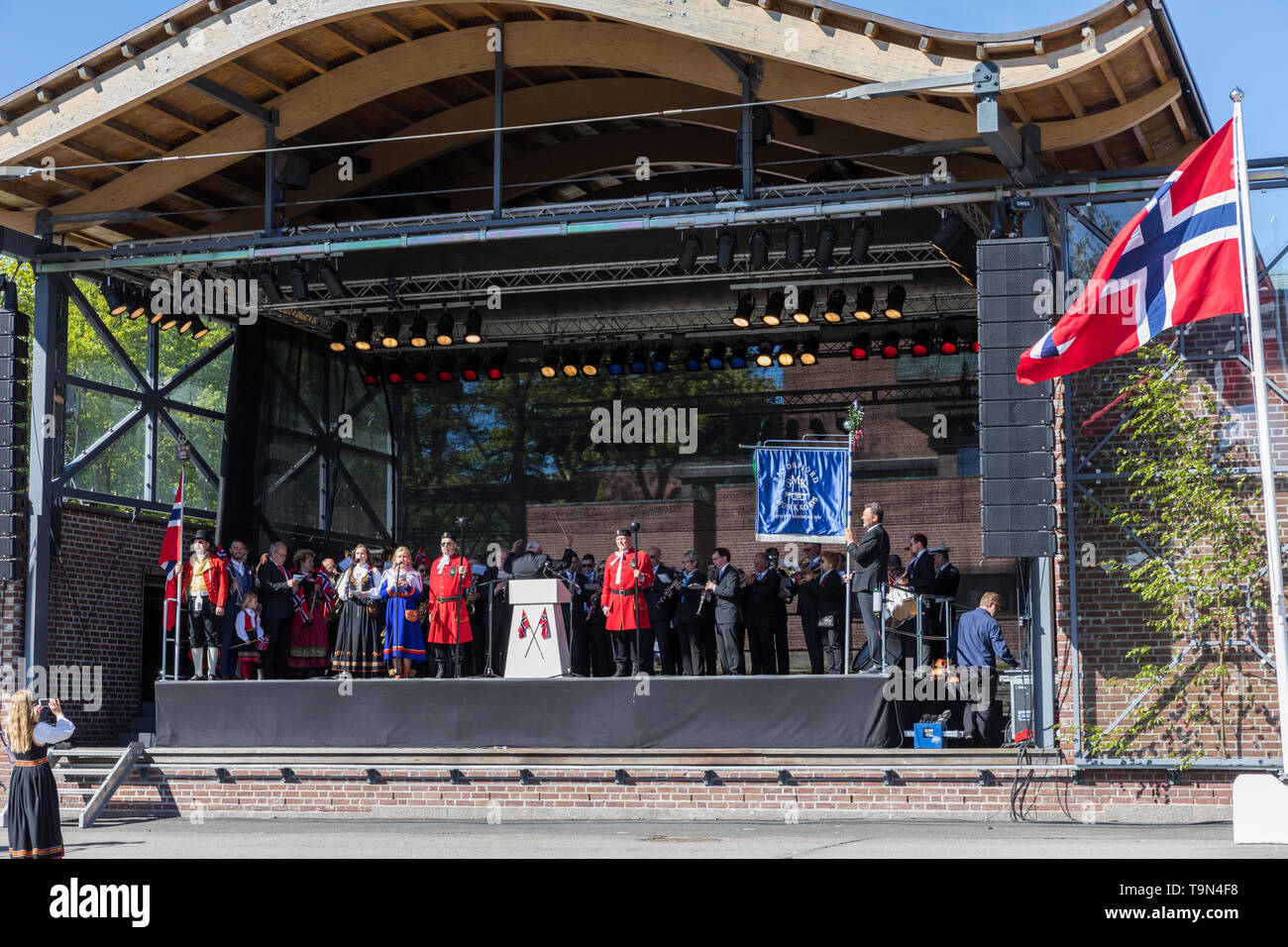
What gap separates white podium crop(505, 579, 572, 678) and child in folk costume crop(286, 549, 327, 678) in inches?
124

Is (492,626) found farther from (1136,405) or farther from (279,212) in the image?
(1136,405)

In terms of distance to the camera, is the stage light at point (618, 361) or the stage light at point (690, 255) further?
the stage light at point (618, 361)

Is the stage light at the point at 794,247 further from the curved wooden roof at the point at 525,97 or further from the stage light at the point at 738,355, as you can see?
the stage light at the point at 738,355

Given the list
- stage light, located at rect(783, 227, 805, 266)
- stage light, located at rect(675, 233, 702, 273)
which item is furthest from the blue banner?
stage light, located at rect(675, 233, 702, 273)

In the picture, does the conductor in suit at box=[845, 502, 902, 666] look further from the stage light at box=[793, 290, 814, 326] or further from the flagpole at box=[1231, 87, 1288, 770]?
the stage light at box=[793, 290, 814, 326]

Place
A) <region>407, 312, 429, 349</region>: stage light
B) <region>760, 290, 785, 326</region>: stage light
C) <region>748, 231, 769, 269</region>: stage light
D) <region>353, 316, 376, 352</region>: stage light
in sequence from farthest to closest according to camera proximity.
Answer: <region>353, 316, 376, 352</region>: stage light < <region>407, 312, 429, 349</region>: stage light < <region>760, 290, 785, 326</region>: stage light < <region>748, 231, 769, 269</region>: stage light

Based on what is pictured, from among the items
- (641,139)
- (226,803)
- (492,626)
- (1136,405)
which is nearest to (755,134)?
(641,139)

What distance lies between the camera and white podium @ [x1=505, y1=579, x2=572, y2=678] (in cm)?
1667

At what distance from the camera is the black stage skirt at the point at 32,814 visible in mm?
11031

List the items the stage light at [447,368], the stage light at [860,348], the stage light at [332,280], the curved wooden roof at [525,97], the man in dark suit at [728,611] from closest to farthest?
the curved wooden roof at [525,97]
the man in dark suit at [728,611]
the stage light at [332,280]
the stage light at [860,348]
the stage light at [447,368]

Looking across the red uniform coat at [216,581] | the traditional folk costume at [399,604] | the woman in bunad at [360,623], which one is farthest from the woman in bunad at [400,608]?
the red uniform coat at [216,581]

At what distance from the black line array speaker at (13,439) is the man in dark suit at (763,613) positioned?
8331mm

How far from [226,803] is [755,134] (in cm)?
924

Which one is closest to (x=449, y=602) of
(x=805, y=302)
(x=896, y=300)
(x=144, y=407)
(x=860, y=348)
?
(x=144, y=407)
